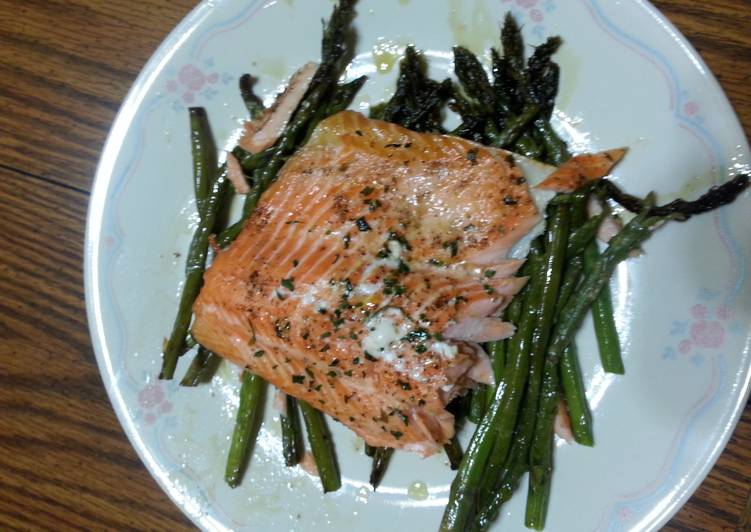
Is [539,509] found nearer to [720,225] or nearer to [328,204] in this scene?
[720,225]

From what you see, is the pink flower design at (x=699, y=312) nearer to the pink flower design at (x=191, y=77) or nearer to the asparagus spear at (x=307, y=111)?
the asparagus spear at (x=307, y=111)

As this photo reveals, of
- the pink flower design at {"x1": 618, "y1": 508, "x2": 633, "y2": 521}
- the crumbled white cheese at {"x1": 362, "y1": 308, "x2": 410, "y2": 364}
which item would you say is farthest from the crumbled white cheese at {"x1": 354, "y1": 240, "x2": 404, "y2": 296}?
the pink flower design at {"x1": 618, "y1": 508, "x2": 633, "y2": 521}

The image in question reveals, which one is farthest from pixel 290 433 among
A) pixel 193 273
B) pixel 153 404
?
pixel 193 273

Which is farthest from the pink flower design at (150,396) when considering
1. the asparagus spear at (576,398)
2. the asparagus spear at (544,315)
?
the asparagus spear at (576,398)

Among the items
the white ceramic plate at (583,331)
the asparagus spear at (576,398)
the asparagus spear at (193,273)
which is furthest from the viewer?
the asparagus spear at (193,273)

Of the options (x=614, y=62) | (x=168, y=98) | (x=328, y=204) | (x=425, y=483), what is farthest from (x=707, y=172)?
(x=168, y=98)

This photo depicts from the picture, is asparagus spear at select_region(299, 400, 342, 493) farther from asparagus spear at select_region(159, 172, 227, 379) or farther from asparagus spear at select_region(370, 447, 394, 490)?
asparagus spear at select_region(159, 172, 227, 379)

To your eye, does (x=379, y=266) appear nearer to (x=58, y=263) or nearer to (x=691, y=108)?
(x=691, y=108)
